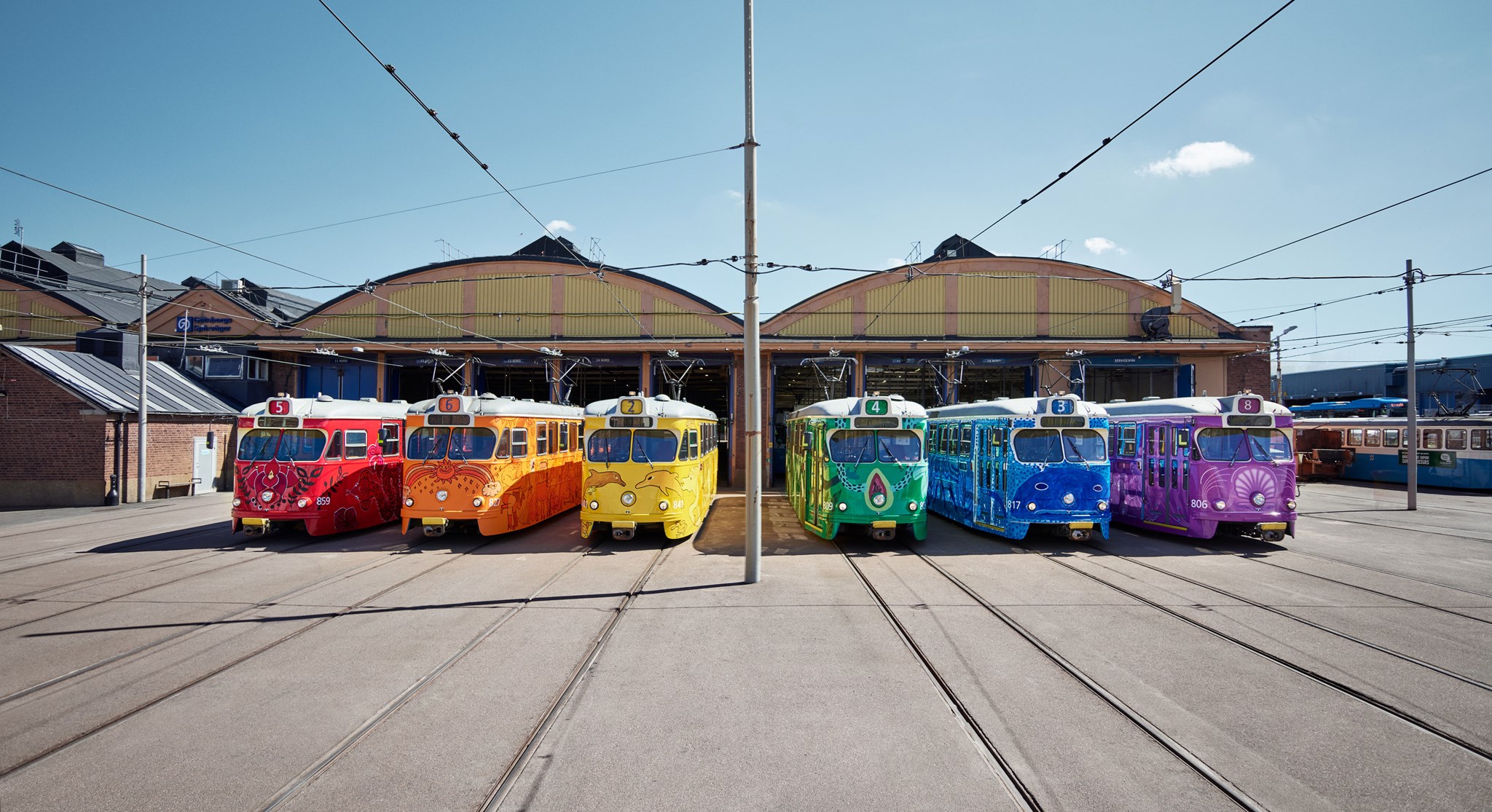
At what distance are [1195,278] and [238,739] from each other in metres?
18.2

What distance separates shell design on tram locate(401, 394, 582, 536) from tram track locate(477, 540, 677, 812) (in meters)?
5.42

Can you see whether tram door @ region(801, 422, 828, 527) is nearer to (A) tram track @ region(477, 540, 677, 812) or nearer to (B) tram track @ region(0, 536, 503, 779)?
(A) tram track @ region(477, 540, 677, 812)

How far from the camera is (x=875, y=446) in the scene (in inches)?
529

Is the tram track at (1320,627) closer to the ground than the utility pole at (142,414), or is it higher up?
closer to the ground

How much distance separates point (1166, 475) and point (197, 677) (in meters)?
16.8

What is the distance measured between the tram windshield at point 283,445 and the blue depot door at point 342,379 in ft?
52.0

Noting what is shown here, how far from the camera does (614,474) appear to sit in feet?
44.1

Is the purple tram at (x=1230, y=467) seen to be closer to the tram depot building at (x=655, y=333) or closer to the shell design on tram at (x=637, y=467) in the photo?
the shell design on tram at (x=637, y=467)

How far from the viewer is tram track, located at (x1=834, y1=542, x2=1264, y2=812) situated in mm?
4406

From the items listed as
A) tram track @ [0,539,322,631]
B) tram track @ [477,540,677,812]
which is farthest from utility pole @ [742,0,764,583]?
tram track @ [0,539,322,631]

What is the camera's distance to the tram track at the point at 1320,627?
249 inches

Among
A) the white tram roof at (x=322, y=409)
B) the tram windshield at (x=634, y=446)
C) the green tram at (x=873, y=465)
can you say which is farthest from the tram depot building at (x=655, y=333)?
the green tram at (x=873, y=465)

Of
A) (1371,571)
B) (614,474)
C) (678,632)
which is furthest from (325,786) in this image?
(1371,571)

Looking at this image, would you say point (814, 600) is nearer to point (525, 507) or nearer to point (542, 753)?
point (542, 753)
